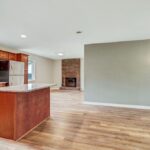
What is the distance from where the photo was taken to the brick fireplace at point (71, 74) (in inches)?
381

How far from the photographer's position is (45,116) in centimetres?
339

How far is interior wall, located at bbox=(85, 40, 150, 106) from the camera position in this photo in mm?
4559

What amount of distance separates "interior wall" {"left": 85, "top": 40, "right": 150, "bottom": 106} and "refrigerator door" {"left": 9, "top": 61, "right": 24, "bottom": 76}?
2.83 meters

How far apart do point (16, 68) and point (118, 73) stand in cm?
405

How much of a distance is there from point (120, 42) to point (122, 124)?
294 cm

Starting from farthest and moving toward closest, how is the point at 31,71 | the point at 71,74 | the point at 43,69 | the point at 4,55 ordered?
the point at 71,74 → the point at 43,69 → the point at 31,71 → the point at 4,55

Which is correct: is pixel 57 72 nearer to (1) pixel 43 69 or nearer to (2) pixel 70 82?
(2) pixel 70 82

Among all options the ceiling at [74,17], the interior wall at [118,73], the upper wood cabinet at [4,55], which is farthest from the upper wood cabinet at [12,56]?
the interior wall at [118,73]

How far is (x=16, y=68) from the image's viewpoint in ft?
17.9

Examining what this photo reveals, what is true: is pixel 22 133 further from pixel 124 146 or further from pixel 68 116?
pixel 124 146

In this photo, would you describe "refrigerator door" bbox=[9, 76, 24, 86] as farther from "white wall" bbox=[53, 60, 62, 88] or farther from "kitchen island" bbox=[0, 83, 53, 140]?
"white wall" bbox=[53, 60, 62, 88]

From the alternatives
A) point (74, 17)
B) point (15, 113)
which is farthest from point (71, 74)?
point (15, 113)

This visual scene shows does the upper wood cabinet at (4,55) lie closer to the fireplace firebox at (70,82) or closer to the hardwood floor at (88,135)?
the hardwood floor at (88,135)

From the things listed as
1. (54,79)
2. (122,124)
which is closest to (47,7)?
(122,124)
